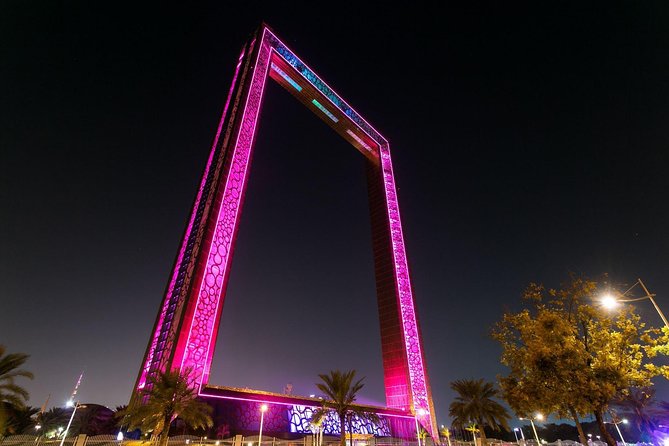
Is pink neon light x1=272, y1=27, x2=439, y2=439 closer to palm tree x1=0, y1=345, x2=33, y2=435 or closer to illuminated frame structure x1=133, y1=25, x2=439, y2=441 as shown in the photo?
illuminated frame structure x1=133, y1=25, x2=439, y2=441

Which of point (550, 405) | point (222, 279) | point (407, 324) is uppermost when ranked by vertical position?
point (407, 324)

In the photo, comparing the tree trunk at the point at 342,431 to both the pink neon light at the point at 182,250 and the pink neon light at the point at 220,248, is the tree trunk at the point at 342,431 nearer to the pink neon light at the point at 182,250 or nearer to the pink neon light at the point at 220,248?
the pink neon light at the point at 220,248

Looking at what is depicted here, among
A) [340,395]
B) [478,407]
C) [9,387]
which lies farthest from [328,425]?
[9,387]

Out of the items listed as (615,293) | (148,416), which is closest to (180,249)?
(148,416)

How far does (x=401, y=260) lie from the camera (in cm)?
5191

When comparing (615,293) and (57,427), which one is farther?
(57,427)

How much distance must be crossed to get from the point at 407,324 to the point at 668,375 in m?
33.9

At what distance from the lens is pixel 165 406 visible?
23781 mm

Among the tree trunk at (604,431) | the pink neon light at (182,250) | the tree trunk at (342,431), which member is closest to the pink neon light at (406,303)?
the tree trunk at (342,431)

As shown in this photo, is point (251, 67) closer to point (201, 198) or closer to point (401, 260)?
point (201, 198)

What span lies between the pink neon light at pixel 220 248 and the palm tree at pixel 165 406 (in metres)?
1.85

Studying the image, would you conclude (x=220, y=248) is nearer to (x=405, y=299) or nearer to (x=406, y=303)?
(x=405, y=299)

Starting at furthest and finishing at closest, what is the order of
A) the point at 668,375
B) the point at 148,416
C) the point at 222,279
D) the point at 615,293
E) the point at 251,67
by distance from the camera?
the point at 251,67 → the point at 222,279 → the point at 148,416 → the point at 615,293 → the point at 668,375

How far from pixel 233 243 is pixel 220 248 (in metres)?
1.63
